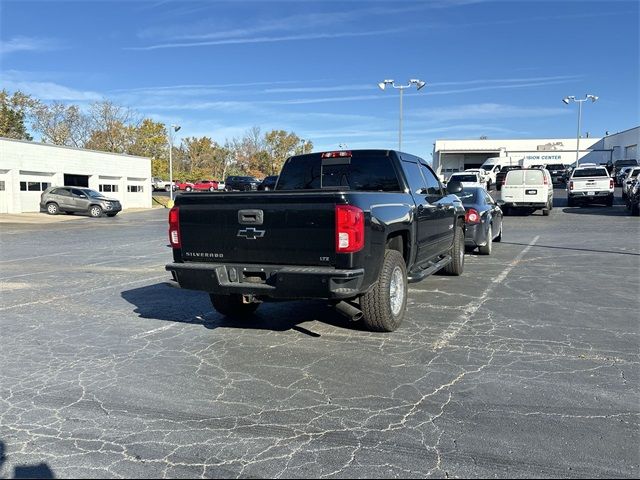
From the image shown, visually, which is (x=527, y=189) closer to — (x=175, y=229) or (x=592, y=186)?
(x=592, y=186)

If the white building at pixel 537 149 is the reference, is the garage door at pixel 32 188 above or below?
below

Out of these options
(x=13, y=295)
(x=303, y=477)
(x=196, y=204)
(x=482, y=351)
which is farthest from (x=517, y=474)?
(x=13, y=295)

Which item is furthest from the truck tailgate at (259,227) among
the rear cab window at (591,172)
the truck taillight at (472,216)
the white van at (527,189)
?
the rear cab window at (591,172)

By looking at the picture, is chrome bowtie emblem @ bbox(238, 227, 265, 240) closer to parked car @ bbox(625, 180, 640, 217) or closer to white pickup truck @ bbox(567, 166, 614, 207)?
parked car @ bbox(625, 180, 640, 217)

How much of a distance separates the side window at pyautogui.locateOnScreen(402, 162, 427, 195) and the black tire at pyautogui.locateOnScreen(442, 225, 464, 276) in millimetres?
1737

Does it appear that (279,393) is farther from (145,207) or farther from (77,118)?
(77,118)

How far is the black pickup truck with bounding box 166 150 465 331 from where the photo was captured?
493 cm

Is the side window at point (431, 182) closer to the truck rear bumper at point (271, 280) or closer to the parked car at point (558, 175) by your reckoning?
the truck rear bumper at point (271, 280)

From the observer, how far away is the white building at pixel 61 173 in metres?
30.1

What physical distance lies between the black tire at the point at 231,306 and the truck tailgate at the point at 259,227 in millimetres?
894

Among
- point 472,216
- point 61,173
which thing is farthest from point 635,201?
point 61,173

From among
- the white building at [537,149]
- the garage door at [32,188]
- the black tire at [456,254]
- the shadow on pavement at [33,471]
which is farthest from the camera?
the white building at [537,149]

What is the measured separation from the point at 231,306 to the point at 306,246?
1908mm

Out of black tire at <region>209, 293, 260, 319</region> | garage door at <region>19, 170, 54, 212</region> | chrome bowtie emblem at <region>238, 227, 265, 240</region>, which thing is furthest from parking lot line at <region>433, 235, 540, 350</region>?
garage door at <region>19, 170, 54, 212</region>
